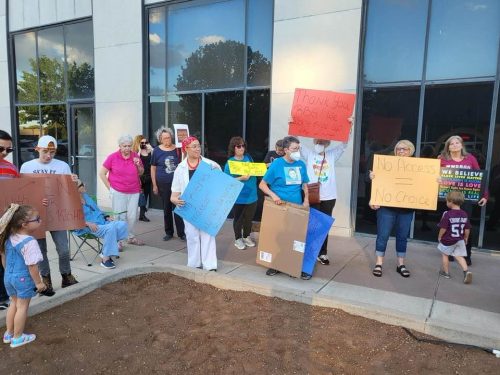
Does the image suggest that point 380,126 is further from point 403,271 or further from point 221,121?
point 221,121

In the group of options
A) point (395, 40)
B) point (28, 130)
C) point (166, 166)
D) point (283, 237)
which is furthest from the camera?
point (28, 130)

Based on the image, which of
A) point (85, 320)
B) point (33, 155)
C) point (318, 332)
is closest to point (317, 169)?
point (318, 332)

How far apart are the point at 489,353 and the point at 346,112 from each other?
2971 mm

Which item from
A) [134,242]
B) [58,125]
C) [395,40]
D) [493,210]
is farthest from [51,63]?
[493,210]

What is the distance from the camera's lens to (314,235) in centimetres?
462

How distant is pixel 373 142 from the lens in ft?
22.5

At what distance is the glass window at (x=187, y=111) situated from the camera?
28.6 ft

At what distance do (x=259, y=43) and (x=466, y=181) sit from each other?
4.80 metres

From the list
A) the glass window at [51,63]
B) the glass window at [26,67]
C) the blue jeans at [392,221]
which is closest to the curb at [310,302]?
the blue jeans at [392,221]

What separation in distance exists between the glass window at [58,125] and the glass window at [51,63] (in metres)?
0.26

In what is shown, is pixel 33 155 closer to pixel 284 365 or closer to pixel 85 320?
pixel 85 320

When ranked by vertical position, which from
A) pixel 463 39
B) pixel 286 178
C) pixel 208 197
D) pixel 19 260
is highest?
pixel 463 39

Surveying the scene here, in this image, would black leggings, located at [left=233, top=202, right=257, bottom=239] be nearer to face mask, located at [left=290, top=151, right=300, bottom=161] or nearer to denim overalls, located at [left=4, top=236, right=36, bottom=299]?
face mask, located at [left=290, top=151, right=300, bottom=161]

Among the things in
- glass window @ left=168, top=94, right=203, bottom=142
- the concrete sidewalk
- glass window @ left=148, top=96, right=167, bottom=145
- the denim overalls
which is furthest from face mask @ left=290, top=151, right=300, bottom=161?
glass window @ left=148, top=96, right=167, bottom=145
